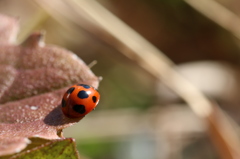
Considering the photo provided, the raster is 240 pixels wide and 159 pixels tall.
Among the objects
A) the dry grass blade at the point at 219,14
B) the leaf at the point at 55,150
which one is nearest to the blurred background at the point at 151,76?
the dry grass blade at the point at 219,14

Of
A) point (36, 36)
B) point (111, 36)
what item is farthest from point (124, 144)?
point (36, 36)

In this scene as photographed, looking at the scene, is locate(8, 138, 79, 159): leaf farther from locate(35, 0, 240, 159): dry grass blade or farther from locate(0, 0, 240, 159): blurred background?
locate(0, 0, 240, 159): blurred background

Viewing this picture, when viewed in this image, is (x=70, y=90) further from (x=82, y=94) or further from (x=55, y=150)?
(x=55, y=150)

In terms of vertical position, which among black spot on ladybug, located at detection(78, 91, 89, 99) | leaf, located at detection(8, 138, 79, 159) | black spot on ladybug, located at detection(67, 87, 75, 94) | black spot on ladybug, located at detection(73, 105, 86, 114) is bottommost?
leaf, located at detection(8, 138, 79, 159)

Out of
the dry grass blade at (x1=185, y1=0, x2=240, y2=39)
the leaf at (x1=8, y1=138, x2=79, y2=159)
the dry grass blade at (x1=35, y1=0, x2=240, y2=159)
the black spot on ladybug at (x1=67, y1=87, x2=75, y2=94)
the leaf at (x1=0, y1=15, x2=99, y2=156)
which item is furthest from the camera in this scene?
the dry grass blade at (x1=185, y1=0, x2=240, y2=39)

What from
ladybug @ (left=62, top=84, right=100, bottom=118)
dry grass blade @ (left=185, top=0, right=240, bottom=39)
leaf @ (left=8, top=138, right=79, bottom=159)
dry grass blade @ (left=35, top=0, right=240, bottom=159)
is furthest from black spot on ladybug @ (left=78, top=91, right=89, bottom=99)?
dry grass blade @ (left=185, top=0, right=240, bottom=39)

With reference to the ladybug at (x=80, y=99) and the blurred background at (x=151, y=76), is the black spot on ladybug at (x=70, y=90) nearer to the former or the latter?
the ladybug at (x=80, y=99)
